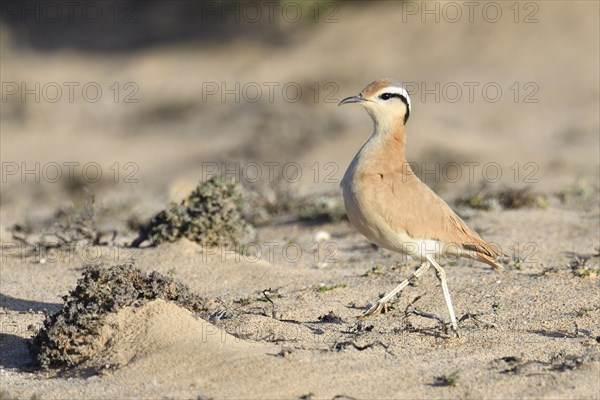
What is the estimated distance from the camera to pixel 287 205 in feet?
36.3

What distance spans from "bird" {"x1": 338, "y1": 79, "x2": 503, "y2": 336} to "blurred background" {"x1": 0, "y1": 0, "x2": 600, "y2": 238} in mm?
4416

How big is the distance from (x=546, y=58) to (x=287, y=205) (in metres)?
12.4

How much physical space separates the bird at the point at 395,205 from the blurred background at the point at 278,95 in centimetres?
442

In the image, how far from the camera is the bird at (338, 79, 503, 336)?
6.32 metres

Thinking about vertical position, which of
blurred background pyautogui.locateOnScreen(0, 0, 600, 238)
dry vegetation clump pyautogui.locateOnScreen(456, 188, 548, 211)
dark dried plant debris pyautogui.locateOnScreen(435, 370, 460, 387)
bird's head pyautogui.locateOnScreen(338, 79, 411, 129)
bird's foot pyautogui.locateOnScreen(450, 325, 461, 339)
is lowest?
dark dried plant debris pyautogui.locateOnScreen(435, 370, 460, 387)

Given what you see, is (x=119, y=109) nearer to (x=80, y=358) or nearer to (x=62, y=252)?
(x=62, y=252)

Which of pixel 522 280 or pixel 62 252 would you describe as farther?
pixel 62 252

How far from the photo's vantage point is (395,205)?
249 inches

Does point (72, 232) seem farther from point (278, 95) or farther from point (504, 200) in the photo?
A: point (278, 95)

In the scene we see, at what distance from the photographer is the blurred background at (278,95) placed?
15156 millimetres

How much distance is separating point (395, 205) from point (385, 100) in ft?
2.70

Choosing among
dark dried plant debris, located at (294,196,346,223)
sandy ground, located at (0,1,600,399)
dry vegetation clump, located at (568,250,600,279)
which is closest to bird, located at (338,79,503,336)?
sandy ground, located at (0,1,600,399)

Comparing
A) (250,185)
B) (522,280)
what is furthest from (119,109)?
(522,280)

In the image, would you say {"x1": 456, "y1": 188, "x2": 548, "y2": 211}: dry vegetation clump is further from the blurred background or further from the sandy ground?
the blurred background
